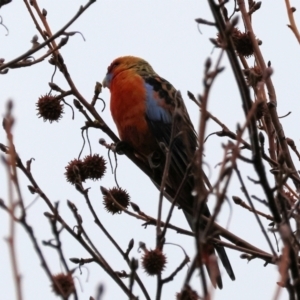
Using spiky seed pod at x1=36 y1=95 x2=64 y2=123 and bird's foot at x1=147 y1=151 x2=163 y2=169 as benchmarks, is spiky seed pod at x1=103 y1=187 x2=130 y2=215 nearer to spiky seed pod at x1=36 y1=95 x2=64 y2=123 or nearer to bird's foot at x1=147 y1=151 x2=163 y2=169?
spiky seed pod at x1=36 y1=95 x2=64 y2=123

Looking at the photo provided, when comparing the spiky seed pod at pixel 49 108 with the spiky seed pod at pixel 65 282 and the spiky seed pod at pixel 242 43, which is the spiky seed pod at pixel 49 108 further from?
the spiky seed pod at pixel 65 282

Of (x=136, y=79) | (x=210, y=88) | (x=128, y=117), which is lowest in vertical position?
(x=210, y=88)

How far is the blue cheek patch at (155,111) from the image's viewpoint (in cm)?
568

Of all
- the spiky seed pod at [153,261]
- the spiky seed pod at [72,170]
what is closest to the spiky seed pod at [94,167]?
the spiky seed pod at [72,170]

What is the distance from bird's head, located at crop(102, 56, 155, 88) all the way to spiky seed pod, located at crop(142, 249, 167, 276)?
3.24m

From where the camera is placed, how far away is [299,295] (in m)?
2.41

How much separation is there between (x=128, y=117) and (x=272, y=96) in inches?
69.7

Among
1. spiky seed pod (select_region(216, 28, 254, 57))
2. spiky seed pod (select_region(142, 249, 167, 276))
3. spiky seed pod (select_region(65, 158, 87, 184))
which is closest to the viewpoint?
spiky seed pod (select_region(142, 249, 167, 276))

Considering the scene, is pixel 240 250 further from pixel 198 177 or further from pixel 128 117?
pixel 128 117

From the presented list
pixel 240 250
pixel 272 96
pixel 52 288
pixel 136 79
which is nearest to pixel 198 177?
pixel 52 288

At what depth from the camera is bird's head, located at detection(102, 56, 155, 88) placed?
636cm

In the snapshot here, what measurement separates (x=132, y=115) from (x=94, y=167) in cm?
138

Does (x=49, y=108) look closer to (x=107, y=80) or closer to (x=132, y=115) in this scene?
(x=132, y=115)

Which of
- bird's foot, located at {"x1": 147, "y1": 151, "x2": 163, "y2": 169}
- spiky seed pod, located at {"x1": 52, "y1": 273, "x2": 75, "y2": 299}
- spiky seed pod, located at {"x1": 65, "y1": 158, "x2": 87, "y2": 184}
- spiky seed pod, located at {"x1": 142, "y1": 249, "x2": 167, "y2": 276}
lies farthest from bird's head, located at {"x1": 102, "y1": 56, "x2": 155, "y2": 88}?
spiky seed pod, located at {"x1": 52, "y1": 273, "x2": 75, "y2": 299}
